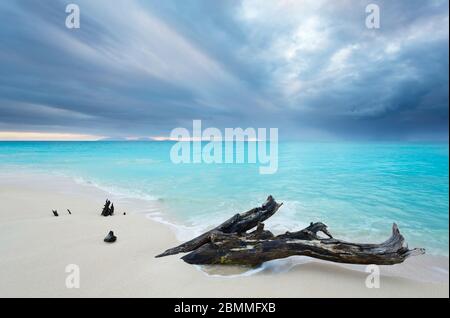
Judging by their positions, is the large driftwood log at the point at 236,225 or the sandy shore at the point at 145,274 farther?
the large driftwood log at the point at 236,225

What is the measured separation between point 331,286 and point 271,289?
3.78ft

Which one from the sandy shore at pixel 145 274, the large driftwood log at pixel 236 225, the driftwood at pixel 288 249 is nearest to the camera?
the sandy shore at pixel 145 274

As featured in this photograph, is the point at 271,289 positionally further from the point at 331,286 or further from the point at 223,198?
the point at 223,198

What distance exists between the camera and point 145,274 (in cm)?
487

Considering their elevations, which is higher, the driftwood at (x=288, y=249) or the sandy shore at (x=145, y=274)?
the driftwood at (x=288, y=249)

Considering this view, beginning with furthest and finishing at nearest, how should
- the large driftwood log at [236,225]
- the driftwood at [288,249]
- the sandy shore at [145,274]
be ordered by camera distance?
1. the large driftwood log at [236,225]
2. the driftwood at [288,249]
3. the sandy shore at [145,274]

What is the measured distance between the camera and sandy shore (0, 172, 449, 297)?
4.31m

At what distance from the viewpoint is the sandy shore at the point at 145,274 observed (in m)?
4.31

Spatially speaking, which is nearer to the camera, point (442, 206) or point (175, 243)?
point (175, 243)

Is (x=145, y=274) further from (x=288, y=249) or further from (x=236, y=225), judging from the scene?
(x=288, y=249)

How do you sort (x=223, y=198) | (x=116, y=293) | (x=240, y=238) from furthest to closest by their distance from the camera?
(x=223, y=198) → (x=240, y=238) → (x=116, y=293)
